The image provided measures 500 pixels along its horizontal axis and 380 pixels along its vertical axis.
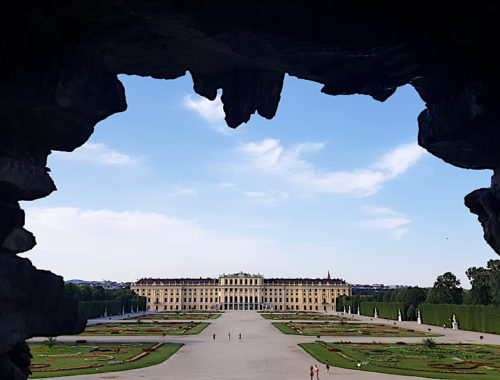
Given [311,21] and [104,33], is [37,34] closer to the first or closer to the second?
[104,33]

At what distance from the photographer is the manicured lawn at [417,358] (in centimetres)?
2859

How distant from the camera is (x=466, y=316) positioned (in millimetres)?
64500

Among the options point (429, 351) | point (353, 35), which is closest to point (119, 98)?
point (353, 35)

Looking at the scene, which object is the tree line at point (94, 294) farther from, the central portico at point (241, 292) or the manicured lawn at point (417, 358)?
the manicured lawn at point (417, 358)

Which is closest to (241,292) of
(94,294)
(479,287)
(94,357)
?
(94,294)

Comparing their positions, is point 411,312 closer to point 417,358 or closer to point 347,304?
point 347,304

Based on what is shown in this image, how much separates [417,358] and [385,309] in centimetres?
5838

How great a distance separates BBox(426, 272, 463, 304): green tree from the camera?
78500mm

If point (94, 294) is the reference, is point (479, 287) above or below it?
above

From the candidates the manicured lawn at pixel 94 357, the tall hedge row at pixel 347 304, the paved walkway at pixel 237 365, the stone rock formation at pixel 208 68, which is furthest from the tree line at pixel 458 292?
the stone rock formation at pixel 208 68

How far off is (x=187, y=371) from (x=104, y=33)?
2398cm

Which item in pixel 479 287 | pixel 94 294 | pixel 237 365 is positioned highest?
pixel 479 287

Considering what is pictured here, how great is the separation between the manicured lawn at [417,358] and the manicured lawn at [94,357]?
1341 centimetres

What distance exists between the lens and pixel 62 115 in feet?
36.6
